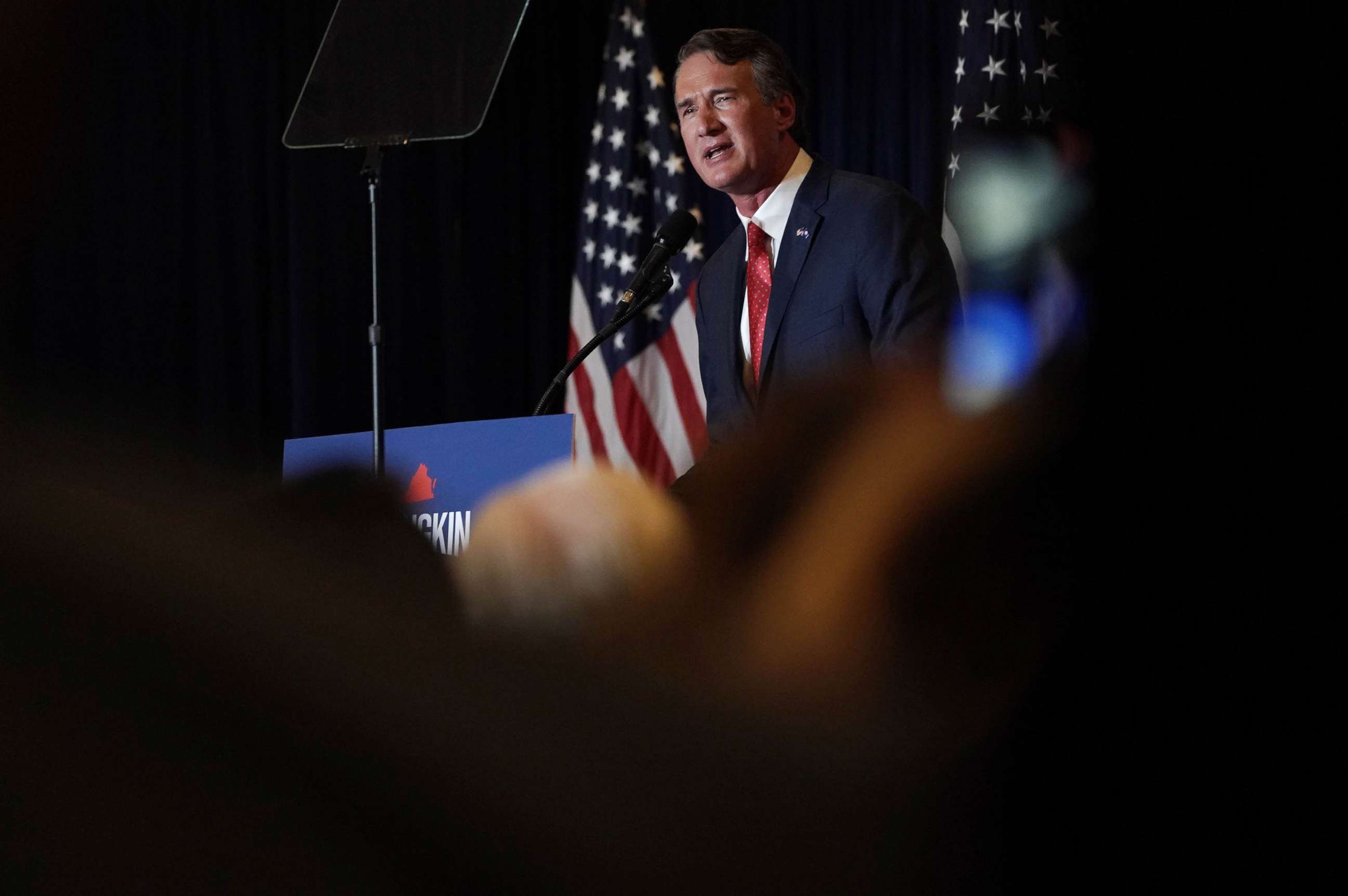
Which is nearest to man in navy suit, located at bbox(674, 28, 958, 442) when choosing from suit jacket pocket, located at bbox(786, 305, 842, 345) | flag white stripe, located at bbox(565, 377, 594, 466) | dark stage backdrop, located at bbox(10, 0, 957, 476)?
suit jacket pocket, located at bbox(786, 305, 842, 345)

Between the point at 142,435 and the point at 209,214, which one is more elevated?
the point at 209,214

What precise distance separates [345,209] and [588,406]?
945mm

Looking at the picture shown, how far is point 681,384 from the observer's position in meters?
3.63

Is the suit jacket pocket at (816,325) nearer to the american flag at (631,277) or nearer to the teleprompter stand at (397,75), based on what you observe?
the teleprompter stand at (397,75)

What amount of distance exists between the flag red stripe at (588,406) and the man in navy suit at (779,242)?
1525 millimetres

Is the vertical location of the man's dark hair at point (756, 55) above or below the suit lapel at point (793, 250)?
above

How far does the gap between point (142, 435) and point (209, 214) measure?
3.53 meters

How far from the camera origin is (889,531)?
0.58ft

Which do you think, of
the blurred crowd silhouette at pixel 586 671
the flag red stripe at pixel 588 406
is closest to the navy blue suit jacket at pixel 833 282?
the blurred crowd silhouette at pixel 586 671

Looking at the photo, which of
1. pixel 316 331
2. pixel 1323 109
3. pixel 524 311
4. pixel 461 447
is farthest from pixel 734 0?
→ pixel 1323 109

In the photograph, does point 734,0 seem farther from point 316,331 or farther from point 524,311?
point 316,331

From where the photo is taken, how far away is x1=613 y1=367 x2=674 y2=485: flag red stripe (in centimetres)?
364

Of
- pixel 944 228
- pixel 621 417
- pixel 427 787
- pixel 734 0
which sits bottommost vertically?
pixel 621 417

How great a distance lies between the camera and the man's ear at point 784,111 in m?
2.20
